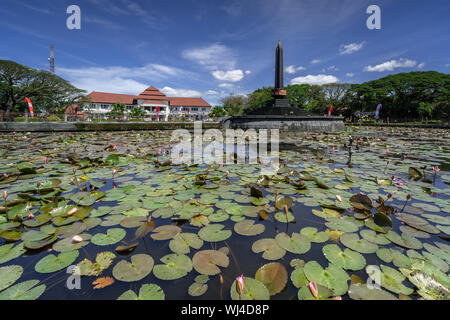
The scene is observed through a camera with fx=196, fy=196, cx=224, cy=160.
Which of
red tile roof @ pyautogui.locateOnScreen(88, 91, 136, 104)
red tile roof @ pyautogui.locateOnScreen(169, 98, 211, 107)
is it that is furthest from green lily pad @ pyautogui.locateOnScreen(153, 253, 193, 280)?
red tile roof @ pyautogui.locateOnScreen(169, 98, 211, 107)

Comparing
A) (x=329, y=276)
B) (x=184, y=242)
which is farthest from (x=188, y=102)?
(x=329, y=276)

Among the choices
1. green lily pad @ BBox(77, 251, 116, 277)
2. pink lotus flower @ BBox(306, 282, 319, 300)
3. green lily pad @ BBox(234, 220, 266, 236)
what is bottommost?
green lily pad @ BBox(77, 251, 116, 277)

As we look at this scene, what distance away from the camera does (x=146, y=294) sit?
99cm

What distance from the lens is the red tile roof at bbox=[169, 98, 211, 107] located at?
53312 millimetres

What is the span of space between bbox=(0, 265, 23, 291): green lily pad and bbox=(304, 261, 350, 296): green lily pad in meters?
1.61

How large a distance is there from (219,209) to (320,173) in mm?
2009

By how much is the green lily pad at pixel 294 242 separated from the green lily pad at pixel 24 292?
1402 millimetres

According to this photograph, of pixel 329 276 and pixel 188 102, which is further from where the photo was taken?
pixel 188 102

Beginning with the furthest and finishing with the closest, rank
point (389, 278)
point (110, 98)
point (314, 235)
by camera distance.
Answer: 1. point (110, 98)
2. point (314, 235)
3. point (389, 278)

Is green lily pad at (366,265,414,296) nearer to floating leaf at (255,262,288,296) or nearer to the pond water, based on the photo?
the pond water

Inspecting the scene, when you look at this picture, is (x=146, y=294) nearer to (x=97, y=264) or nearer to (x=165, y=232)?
(x=97, y=264)

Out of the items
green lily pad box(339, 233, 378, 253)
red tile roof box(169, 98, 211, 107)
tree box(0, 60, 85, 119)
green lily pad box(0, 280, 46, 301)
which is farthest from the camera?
red tile roof box(169, 98, 211, 107)

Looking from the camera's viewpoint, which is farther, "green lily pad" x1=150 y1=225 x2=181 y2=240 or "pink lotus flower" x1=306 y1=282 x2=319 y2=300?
"green lily pad" x1=150 y1=225 x2=181 y2=240

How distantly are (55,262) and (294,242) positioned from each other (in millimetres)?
1571
